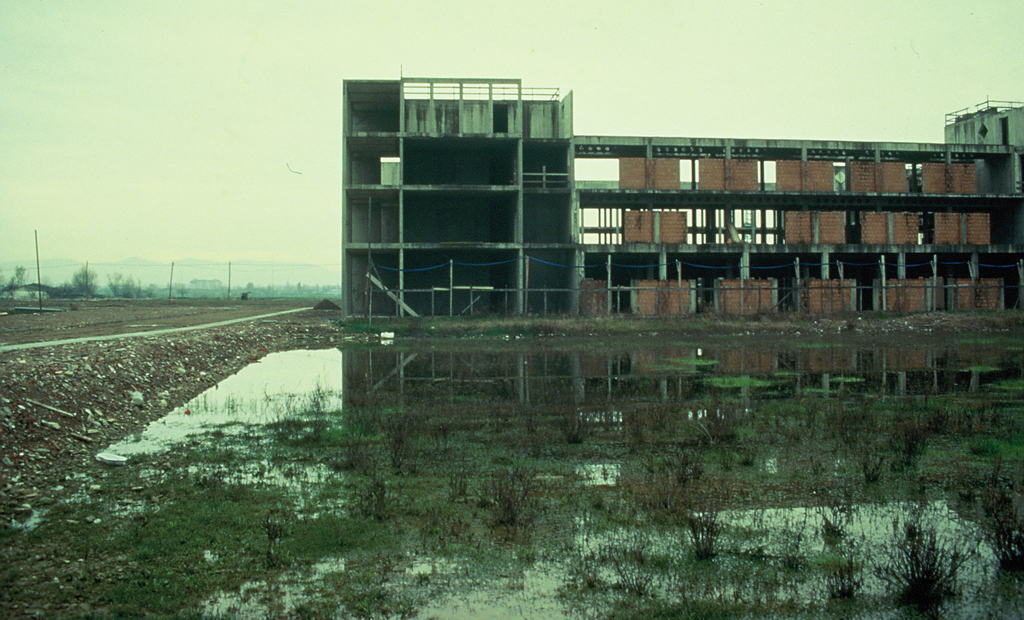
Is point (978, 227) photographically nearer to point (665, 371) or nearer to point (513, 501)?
point (665, 371)

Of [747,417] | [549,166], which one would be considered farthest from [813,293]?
[747,417]

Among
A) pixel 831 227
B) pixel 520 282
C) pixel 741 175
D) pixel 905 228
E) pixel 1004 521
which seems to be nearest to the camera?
pixel 1004 521

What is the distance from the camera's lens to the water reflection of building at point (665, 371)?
47.9ft

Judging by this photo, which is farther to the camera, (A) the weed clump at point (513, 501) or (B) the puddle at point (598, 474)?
(B) the puddle at point (598, 474)

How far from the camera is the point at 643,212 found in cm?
4216

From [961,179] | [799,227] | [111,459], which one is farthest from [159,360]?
[961,179]

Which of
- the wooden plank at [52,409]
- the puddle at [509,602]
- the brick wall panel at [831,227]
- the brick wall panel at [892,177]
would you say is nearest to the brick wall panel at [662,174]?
the brick wall panel at [831,227]

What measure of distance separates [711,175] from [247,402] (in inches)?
1377

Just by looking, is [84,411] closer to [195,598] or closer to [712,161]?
[195,598]

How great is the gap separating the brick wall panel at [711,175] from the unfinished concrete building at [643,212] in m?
0.08

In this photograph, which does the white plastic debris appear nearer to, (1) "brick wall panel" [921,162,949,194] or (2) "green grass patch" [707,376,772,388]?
(2) "green grass patch" [707,376,772,388]

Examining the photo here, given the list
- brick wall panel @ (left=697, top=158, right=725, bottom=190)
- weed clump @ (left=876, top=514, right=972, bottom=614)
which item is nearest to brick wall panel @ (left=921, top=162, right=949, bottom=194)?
brick wall panel @ (left=697, top=158, right=725, bottom=190)

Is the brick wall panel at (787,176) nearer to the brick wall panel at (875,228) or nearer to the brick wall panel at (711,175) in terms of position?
the brick wall panel at (711,175)

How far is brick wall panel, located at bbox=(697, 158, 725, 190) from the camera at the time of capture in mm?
43062
